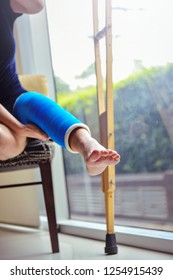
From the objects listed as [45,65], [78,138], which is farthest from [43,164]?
Result: [45,65]

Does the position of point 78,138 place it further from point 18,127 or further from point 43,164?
point 43,164

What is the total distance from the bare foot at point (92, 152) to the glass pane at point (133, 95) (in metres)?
0.47

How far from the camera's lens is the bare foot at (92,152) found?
83 centimetres

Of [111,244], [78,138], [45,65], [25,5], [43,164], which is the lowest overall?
[111,244]

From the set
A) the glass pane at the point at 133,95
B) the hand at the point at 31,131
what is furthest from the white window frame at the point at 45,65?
the hand at the point at 31,131

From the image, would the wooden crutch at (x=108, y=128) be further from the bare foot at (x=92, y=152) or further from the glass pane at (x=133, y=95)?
the bare foot at (x=92, y=152)

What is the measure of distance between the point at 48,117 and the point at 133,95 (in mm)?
566

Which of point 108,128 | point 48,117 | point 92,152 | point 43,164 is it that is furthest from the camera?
point 43,164

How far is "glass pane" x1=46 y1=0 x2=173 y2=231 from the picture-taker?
1.27m

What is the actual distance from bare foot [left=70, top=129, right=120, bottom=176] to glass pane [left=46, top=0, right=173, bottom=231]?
1.54ft

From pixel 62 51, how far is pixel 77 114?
33 centimetres

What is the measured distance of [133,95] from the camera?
1.40 meters

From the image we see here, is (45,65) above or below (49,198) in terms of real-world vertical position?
above

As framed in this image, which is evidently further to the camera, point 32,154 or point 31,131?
point 32,154
